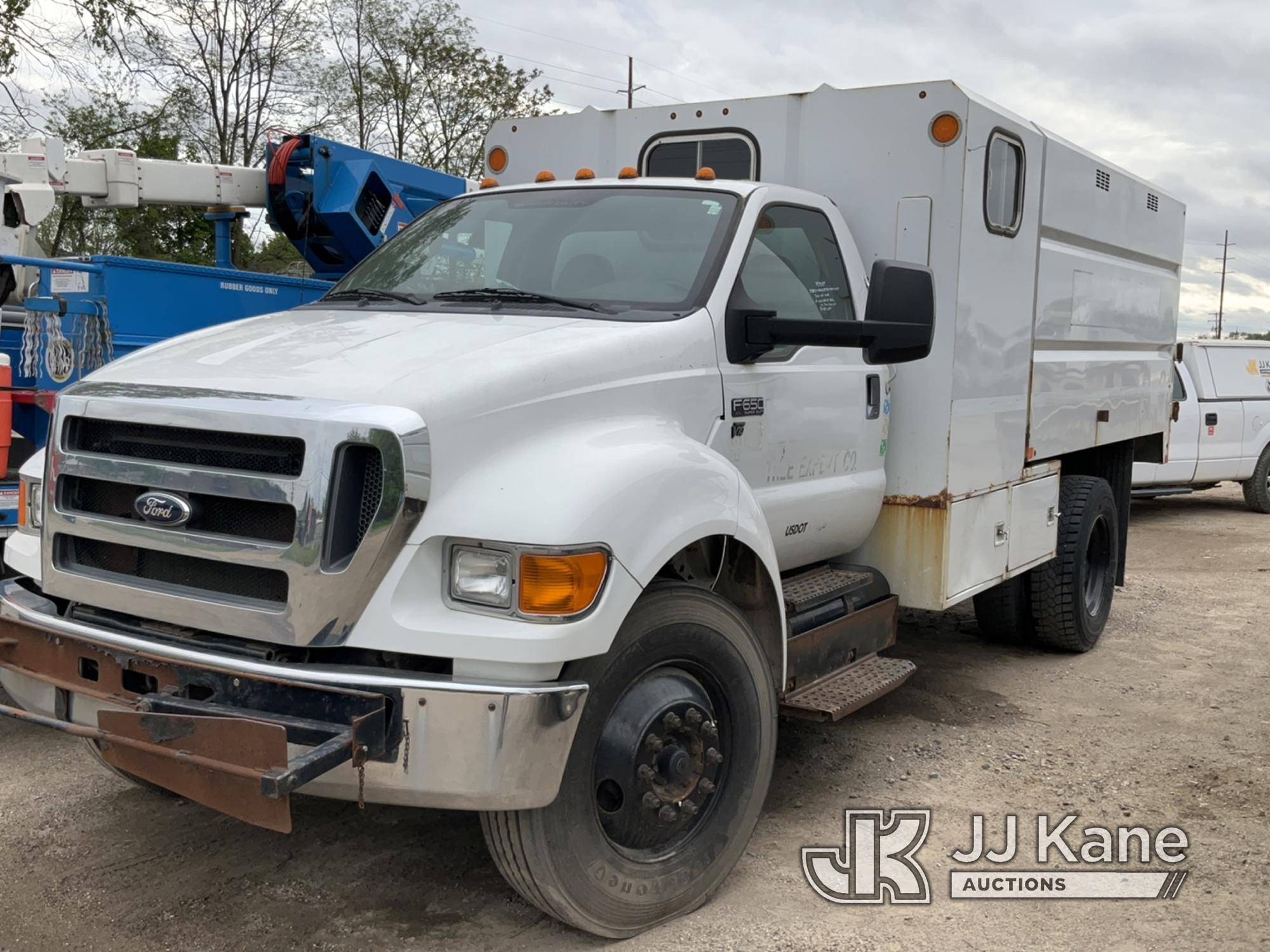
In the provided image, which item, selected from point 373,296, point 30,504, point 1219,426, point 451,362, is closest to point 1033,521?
point 373,296

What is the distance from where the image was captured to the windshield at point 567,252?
407cm

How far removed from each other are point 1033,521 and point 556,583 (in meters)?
3.97

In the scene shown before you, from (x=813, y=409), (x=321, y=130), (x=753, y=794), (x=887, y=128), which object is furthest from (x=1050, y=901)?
(x=321, y=130)

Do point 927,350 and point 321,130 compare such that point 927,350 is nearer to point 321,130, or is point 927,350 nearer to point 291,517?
point 291,517

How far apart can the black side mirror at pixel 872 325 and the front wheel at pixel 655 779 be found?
0.94 meters

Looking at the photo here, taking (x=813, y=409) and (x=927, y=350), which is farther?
(x=813, y=409)

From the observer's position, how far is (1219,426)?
1383 cm

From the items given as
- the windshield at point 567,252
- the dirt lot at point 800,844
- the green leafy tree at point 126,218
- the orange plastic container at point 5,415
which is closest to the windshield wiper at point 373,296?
the windshield at point 567,252

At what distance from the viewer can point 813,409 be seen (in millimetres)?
4453

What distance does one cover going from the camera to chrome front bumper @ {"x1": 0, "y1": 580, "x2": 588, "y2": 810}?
2863mm

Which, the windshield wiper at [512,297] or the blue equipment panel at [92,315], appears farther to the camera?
the blue equipment panel at [92,315]

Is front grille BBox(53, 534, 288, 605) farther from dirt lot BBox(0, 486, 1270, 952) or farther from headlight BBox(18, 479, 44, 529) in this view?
dirt lot BBox(0, 486, 1270, 952)

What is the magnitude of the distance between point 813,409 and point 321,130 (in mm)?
23106

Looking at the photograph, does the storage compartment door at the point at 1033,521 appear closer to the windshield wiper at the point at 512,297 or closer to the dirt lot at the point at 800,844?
the dirt lot at the point at 800,844
